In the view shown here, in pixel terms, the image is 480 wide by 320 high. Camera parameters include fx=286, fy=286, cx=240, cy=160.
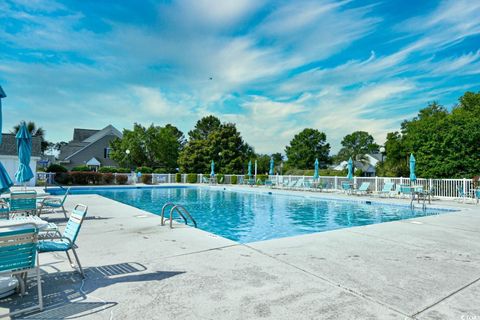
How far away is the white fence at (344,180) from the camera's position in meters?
14.8

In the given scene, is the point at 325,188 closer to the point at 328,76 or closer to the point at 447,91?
the point at 328,76

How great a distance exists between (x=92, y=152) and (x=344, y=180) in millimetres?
28275

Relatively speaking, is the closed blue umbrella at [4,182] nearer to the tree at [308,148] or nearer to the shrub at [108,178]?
the shrub at [108,178]

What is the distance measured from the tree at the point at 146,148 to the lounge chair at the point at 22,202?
1037 inches

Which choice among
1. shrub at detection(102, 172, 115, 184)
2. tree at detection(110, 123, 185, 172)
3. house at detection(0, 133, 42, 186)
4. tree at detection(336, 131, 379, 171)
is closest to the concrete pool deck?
house at detection(0, 133, 42, 186)

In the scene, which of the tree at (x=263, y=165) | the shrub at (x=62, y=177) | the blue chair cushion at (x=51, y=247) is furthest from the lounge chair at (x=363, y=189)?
the tree at (x=263, y=165)

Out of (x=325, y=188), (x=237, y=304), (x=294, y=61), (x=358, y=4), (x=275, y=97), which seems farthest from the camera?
(x=275, y=97)

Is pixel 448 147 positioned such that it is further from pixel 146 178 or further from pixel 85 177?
pixel 85 177

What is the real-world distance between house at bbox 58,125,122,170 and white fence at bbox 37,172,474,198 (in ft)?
29.1

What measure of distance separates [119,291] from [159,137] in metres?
33.3

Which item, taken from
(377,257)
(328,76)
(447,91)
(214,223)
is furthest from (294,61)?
(447,91)

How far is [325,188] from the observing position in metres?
20.7

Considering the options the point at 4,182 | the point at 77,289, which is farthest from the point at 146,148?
the point at 77,289

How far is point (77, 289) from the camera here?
10.3 feet
